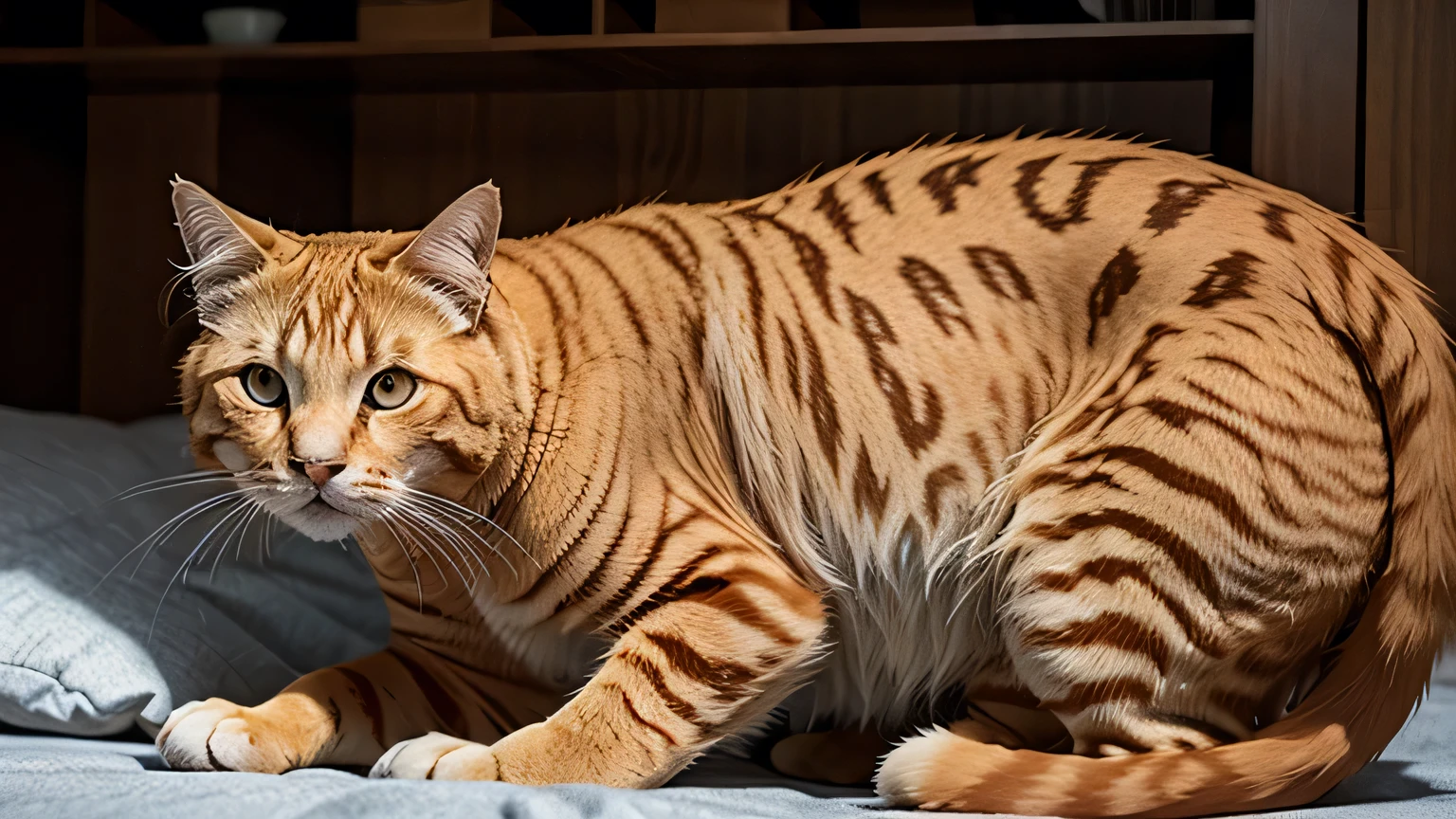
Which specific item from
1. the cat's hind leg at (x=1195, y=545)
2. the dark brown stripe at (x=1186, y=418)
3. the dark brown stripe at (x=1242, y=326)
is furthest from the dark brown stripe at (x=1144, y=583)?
the dark brown stripe at (x=1242, y=326)

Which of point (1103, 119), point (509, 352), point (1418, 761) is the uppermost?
point (1103, 119)

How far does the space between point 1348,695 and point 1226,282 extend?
0.39 meters

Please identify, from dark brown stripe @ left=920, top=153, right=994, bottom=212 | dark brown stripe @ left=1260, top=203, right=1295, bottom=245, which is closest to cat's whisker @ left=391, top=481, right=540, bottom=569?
dark brown stripe @ left=920, top=153, right=994, bottom=212

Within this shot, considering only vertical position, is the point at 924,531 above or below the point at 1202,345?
below

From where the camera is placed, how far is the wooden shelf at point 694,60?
1667 mm

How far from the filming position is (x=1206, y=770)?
103 cm

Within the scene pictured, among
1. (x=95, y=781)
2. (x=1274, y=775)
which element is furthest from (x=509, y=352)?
(x=1274, y=775)

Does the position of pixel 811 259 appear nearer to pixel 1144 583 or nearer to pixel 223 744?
pixel 1144 583

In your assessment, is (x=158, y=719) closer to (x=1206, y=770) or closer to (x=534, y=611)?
(x=534, y=611)

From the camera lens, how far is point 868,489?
4.08 ft

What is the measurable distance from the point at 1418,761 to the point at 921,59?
1.08 m

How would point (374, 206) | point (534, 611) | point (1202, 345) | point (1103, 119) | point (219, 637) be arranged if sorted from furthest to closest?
point (374, 206) → point (1103, 119) → point (219, 637) → point (534, 611) → point (1202, 345)

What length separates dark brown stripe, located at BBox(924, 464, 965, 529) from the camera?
1229 millimetres

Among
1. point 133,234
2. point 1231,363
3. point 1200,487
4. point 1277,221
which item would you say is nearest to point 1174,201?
point 1277,221
